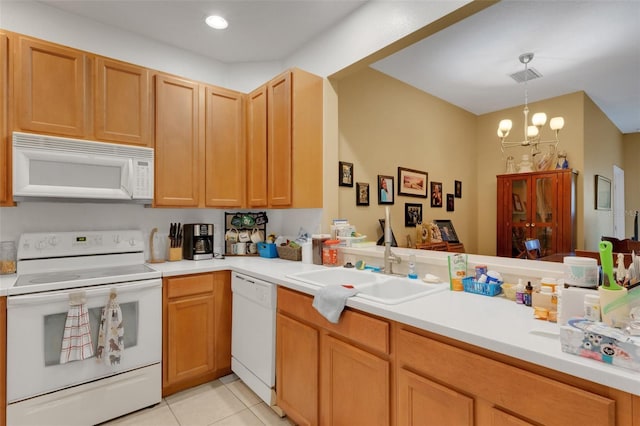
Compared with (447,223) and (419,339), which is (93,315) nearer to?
(419,339)

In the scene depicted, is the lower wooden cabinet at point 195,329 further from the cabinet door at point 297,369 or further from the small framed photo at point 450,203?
the small framed photo at point 450,203

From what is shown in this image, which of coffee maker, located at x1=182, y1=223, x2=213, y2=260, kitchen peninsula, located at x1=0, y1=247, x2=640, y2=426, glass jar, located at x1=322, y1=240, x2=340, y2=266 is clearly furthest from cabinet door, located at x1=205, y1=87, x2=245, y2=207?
kitchen peninsula, located at x1=0, y1=247, x2=640, y2=426

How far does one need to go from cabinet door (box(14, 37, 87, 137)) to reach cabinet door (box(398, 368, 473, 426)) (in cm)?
246

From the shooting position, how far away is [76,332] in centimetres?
181

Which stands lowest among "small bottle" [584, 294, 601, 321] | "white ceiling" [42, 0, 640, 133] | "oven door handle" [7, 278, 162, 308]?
"oven door handle" [7, 278, 162, 308]

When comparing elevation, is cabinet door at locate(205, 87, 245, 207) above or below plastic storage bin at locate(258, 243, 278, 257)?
above

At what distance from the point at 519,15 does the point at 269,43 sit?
80.0 inches

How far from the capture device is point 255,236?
3.11m

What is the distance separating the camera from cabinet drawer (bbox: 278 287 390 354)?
4.49 feet

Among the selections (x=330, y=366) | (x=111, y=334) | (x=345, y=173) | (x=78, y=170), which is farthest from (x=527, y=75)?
(x=111, y=334)

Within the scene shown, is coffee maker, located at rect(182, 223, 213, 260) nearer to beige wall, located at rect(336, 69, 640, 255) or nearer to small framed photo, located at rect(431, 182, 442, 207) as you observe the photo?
beige wall, located at rect(336, 69, 640, 255)

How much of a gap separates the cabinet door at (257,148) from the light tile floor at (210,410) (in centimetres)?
144

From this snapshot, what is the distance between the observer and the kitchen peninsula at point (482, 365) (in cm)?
86

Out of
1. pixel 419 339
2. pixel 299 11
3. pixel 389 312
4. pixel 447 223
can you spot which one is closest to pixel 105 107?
pixel 299 11
